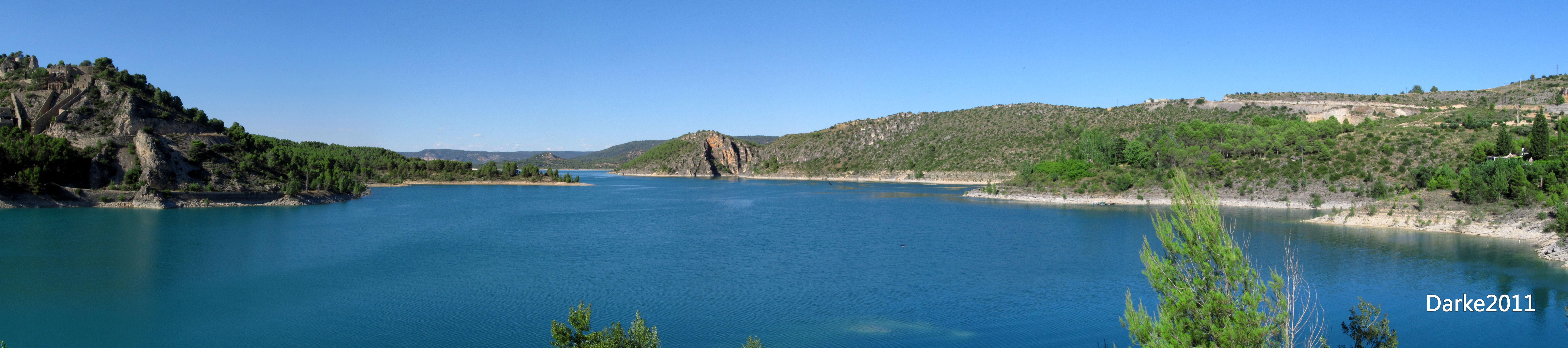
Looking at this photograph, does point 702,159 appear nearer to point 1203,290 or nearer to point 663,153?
point 663,153

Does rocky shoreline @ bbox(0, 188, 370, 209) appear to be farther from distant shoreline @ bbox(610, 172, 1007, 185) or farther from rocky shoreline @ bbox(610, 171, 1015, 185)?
rocky shoreline @ bbox(610, 171, 1015, 185)

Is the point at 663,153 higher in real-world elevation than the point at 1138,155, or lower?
higher

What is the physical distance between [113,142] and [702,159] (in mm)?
124703

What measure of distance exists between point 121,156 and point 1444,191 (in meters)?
77.7

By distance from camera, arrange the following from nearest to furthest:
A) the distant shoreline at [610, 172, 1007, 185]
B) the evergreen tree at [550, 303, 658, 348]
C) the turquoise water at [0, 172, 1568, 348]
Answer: the evergreen tree at [550, 303, 658, 348] → the turquoise water at [0, 172, 1568, 348] → the distant shoreline at [610, 172, 1007, 185]

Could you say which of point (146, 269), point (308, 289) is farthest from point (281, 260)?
point (308, 289)

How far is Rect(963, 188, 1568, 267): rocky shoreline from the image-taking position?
30.5 metres

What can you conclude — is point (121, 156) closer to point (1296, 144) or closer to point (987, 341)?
point (987, 341)

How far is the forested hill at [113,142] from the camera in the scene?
1847 inches

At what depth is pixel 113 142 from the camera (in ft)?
162

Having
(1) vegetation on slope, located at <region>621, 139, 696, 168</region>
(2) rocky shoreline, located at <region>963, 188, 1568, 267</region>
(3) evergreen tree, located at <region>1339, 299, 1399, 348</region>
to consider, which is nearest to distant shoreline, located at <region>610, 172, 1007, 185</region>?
(1) vegetation on slope, located at <region>621, 139, 696, 168</region>

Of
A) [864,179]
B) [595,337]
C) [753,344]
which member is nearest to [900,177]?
[864,179]

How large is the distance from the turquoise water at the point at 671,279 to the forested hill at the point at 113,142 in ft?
13.8

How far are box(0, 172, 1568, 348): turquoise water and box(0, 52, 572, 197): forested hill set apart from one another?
13.8 ft
